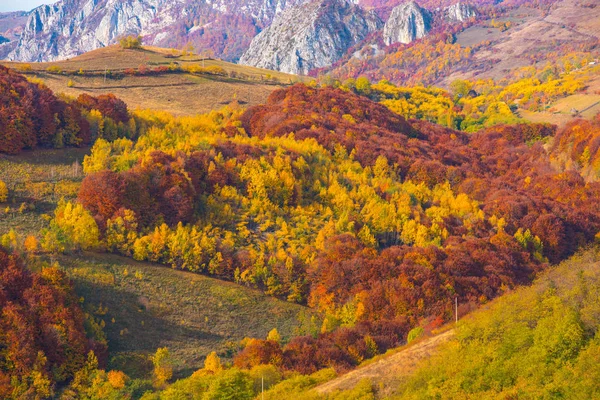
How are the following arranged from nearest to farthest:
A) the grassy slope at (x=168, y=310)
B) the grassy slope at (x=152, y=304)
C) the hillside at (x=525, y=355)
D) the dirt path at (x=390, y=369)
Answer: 1. the hillside at (x=525, y=355)
2. the dirt path at (x=390, y=369)
3. the grassy slope at (x=168, y=310)
4. the grassy slope at (x=152, y=304)

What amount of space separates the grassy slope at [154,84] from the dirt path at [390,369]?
84717 millimetres

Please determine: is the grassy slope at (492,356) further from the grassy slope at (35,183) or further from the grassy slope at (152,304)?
the grassy slope at (35,183)

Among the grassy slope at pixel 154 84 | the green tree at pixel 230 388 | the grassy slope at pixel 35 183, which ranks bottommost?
the green tree at pixel 230 388

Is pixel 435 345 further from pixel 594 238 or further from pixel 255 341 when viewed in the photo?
pixel 594 238

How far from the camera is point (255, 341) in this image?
2237 inches

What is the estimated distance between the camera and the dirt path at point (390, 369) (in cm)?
4691

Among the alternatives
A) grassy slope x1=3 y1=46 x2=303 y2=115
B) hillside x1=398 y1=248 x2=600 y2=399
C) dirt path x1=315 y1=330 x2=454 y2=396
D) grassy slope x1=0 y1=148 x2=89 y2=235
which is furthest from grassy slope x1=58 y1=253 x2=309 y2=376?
grassy slope x1=3 y1=46 x2=303 y2=115

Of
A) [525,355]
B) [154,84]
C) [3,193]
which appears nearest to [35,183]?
[3,193]

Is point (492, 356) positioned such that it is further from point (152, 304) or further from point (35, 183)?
point (35, 183)

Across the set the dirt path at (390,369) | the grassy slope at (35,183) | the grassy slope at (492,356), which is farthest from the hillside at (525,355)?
the grassy slope at (35,183)

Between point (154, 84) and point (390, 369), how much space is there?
105974 millimetres

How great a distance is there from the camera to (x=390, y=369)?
4809cm

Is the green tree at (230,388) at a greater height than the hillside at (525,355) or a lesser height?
lesser

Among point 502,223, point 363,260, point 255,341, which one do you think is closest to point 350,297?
point 363,260
